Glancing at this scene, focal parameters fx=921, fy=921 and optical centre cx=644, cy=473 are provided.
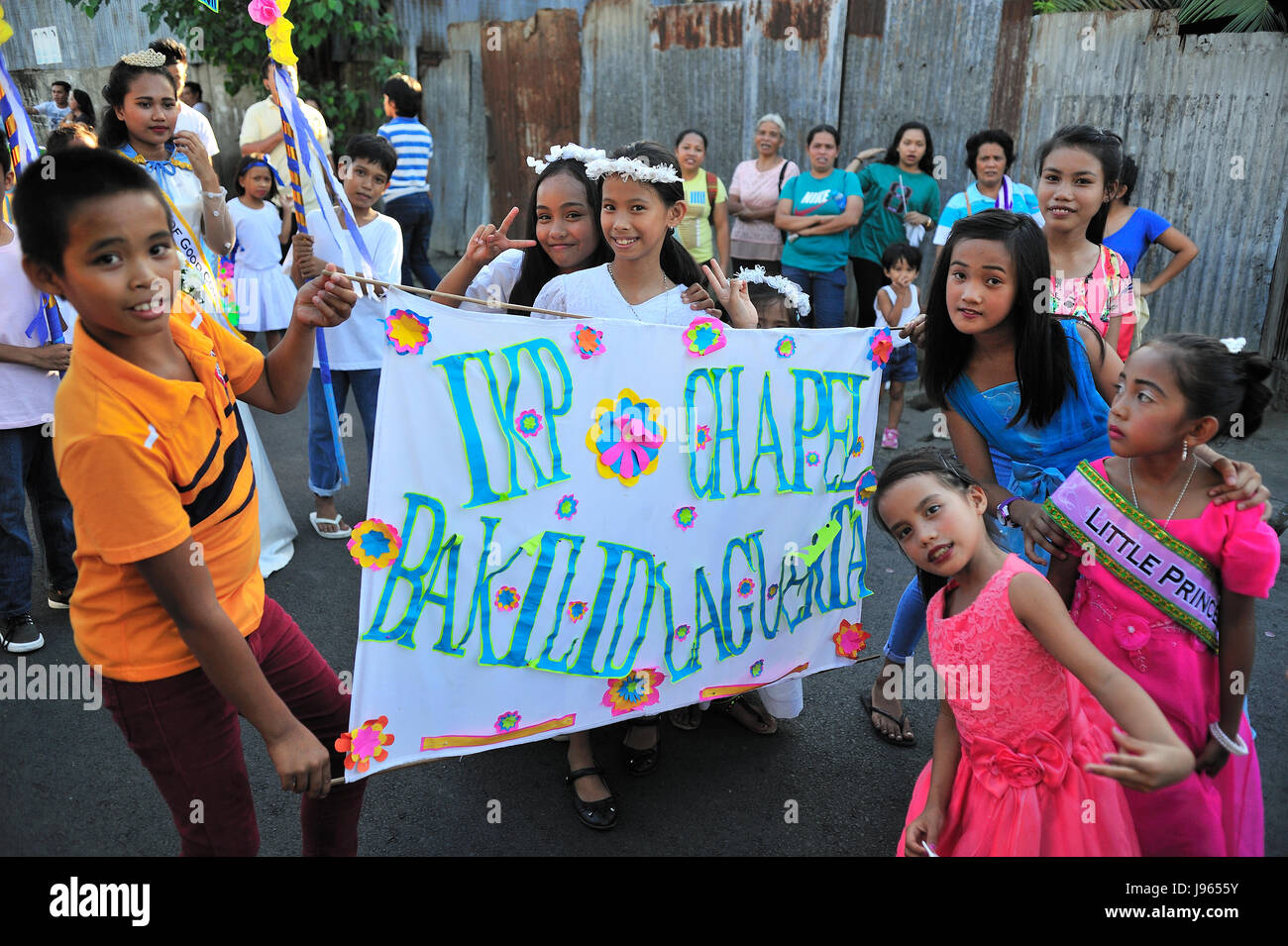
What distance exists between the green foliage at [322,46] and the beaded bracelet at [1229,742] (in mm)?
9029

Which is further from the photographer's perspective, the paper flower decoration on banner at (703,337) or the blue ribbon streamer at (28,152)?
the blue ribbon streamer at (28,152)

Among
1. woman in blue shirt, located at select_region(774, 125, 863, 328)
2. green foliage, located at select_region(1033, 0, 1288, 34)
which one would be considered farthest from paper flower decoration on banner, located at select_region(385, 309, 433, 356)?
green foliage, located at select_region(1033, 0, 1288, 34)

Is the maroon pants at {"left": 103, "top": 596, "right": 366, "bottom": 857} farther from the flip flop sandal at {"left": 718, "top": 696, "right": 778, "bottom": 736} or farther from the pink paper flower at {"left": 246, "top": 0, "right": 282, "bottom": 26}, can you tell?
the flip flop sandal at {"left": 718, "top": 696, "right": 778, "bottom": 736}

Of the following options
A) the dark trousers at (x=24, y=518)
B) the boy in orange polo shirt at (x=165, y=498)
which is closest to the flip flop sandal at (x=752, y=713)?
the boy in orange polo shirt at (x=165, y=498)

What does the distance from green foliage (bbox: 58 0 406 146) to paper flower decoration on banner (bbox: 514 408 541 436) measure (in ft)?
25.5

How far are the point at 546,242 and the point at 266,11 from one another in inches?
42.6

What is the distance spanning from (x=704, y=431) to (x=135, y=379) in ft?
4.81

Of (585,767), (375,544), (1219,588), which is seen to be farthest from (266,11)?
(1219,588)

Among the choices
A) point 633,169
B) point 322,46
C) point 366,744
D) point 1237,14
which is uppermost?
point 322,46

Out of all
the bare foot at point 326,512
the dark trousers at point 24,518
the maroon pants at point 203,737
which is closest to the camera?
the maroon pants at point 203,737

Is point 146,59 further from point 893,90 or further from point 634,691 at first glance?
point 893,90

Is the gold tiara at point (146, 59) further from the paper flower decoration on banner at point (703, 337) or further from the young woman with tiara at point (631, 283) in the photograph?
the paper flower decoration on banner at point (703, 337)

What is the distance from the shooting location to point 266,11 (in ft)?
7.66

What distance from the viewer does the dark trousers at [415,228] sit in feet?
22.7
